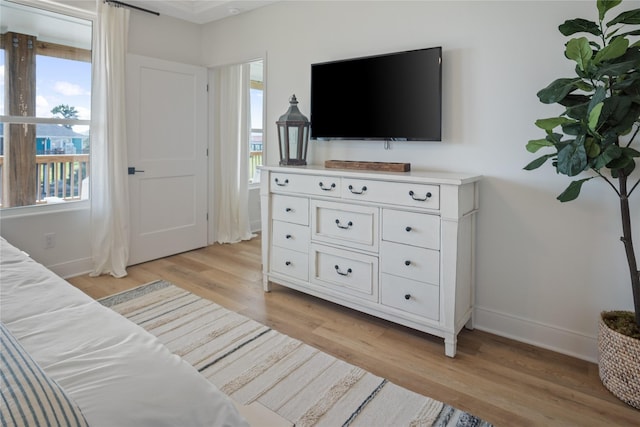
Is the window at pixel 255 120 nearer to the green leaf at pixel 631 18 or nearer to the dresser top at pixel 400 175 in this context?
the dresser top at pixel 400 175

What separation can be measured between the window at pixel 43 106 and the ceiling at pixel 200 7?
61cm

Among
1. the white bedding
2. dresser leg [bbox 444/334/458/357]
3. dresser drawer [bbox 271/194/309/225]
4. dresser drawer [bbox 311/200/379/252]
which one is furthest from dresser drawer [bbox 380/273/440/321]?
the white bedding

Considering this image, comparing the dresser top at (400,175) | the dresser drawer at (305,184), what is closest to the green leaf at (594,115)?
the dresser top at (400,175)

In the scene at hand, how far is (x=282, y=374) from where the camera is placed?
2098 millimetres

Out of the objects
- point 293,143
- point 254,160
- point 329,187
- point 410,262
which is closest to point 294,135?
point 293,143

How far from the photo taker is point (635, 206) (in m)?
2.11

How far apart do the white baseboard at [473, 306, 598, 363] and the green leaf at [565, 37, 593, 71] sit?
1.48 metres

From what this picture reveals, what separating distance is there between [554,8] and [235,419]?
2.58 meters

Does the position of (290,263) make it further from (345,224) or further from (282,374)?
(282,374)

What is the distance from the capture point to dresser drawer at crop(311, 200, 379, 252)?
258cm

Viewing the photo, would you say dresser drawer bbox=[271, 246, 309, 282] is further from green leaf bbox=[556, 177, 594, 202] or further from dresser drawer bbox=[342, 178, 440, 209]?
green leaf bbox=[556, 177, 594, 202]

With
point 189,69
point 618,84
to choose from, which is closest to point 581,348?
point 618,84

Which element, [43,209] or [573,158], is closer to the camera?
[573,158]

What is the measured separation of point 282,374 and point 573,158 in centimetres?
175
